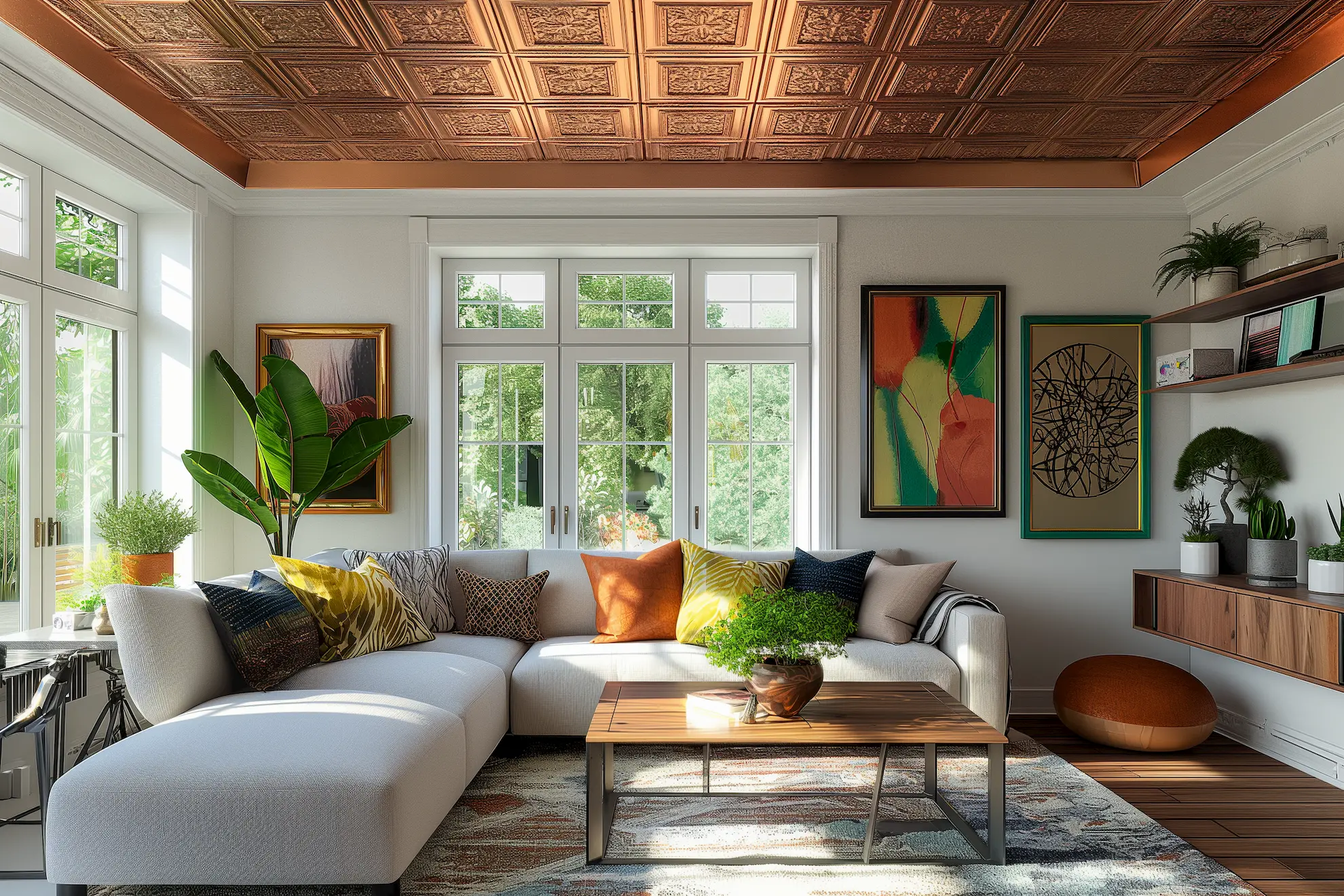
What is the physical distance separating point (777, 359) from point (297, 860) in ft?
11.4

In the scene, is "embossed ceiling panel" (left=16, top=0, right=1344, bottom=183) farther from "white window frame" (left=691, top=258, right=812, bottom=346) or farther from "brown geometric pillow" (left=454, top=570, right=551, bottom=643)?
"brown geometric pillow" (left=454, top=570, right=551, bottom=643)

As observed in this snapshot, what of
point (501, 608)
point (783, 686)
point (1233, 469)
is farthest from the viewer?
point (501, 608)

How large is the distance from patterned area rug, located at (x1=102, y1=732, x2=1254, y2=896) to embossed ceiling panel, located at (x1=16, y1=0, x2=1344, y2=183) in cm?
269

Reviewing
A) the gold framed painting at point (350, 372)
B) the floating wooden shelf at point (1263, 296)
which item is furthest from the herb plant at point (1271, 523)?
the gold framed painting at point (350, 372)

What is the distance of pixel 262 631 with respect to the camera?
3018mm

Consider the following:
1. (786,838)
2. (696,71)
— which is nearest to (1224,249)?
(696,71)

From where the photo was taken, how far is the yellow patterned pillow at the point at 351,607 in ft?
11.1

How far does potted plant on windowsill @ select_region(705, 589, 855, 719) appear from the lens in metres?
2.73

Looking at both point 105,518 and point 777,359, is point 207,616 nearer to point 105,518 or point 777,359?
point 105,518

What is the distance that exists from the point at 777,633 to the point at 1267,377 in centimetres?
247

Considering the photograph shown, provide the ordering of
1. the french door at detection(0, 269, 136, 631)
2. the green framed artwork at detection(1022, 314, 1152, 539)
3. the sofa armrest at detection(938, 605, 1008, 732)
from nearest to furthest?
1. the french door at detection(0, 269, 136, 631)
2. the sofa armrest at detection(938, 605, 1008, 732)
3. the green framed artwork at detection(1022, 314, 1152, 539)

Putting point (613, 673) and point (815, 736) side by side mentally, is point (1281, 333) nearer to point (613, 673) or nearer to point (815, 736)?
point (815, 736)

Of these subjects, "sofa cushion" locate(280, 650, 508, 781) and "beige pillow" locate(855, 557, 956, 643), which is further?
"beige pillow" locate(855, 557, 956, 643)

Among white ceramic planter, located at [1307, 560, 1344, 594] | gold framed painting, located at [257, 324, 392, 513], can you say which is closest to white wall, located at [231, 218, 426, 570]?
gold framed painting, located at [257, 324, 392, 513]
